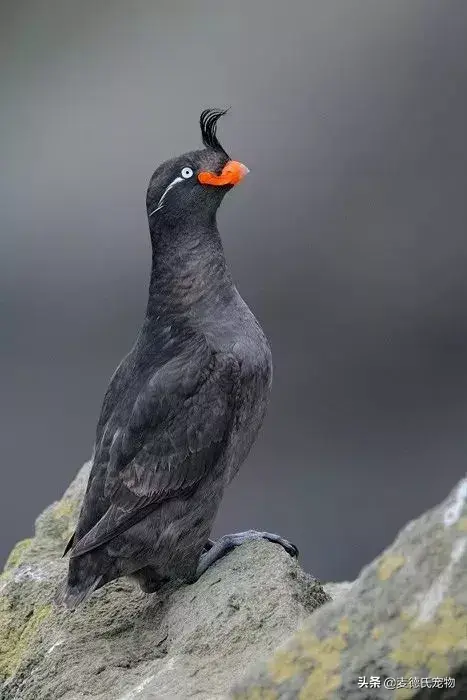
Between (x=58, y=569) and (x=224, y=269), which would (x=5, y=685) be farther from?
(x=224, y=269)

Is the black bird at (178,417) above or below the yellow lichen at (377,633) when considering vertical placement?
above

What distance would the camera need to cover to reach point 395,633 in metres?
2.03

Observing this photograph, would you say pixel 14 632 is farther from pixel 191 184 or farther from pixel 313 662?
pixel 313 662

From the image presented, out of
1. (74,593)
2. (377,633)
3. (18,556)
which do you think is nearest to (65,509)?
(18,556)

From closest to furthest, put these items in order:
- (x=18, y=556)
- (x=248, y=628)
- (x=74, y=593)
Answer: (x=248, y=628) < (x=74, y=593) < (x=18, y=556)

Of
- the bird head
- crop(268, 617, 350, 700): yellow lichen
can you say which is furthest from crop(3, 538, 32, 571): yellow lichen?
crop(268, 617, 350, 700): yellow lichen

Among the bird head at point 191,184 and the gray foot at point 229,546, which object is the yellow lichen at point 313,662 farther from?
the bird head at point 191,184

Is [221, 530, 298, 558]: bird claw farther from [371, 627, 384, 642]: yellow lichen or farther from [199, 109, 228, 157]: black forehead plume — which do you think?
[371, 627, 384, 642]: yellow lichen

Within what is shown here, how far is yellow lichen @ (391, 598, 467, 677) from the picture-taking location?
1937 mm

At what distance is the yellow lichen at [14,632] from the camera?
372cm

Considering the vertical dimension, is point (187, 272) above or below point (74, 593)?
above

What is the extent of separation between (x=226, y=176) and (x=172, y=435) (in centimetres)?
94

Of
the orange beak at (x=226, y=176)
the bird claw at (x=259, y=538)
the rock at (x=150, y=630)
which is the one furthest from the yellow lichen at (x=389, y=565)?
the orange beak at (x=226, y=176)

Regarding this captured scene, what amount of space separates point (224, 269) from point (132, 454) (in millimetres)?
770
